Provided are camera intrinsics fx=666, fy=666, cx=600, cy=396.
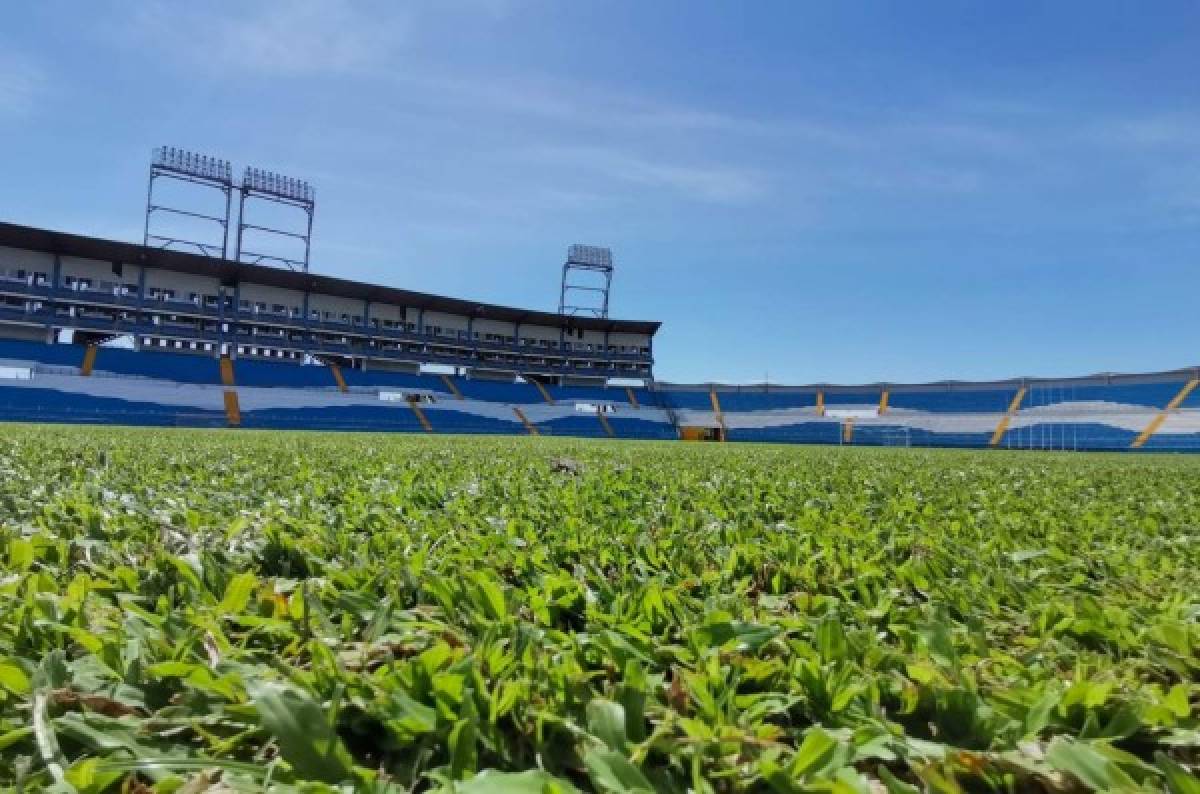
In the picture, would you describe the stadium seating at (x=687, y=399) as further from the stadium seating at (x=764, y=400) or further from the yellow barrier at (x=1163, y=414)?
the yellow barrier at (x=1163, y=414)

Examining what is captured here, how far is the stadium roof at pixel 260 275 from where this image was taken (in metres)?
29.0

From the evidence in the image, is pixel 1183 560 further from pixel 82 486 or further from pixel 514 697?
pixel 82 486

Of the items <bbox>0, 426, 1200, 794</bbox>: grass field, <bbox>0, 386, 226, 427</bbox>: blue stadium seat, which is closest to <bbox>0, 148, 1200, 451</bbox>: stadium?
<bbox>0, 386, 226, 427</bbox>: blue stadium seat

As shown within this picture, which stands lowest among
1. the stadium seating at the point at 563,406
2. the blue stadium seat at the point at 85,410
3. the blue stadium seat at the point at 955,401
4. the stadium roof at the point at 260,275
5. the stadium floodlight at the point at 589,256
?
the blue stadium seat at the point at 85,410

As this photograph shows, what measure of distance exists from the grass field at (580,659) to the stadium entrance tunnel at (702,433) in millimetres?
38035

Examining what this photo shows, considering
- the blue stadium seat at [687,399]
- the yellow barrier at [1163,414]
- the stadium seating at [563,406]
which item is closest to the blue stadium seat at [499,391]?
the stadium seating at [563,406]

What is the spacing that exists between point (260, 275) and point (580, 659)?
125 ft

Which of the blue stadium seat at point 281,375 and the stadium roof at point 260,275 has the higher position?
the stadium roof at point 260,275

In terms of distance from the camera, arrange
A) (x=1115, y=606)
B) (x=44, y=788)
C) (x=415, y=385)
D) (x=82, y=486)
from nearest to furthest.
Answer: (x=44, y=788) < (x=1115, y=606) < (x=82, y=486) < (x=415, y=385)

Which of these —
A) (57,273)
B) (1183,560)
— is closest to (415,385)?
(57,273)

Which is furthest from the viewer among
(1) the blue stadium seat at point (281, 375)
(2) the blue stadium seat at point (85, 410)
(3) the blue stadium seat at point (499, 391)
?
(3) the blue stadium seat at point (499, 391)

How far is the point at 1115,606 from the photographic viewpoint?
0.96 meters

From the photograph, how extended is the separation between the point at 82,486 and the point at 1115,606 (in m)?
2.51

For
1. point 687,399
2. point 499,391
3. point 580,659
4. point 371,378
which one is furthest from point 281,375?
point 580,659
